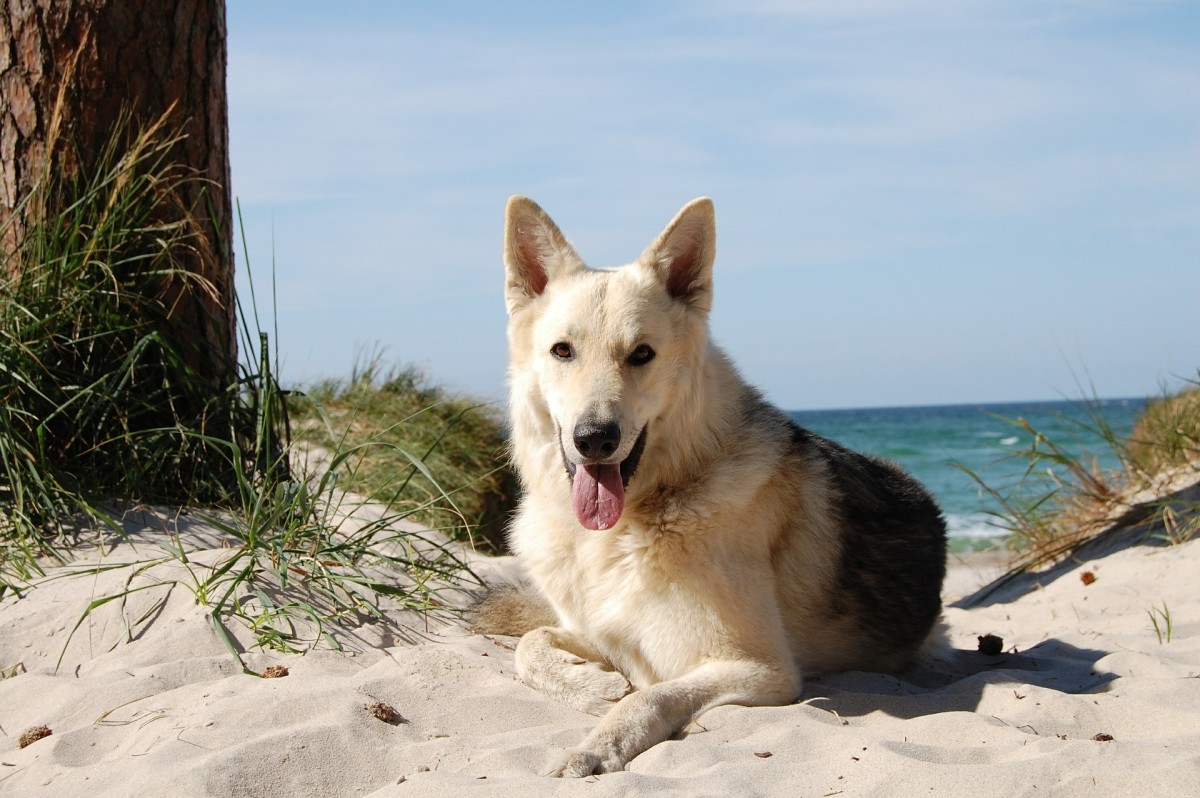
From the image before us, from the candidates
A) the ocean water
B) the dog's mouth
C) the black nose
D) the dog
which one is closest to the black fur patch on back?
the dog

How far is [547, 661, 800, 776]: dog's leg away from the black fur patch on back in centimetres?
68

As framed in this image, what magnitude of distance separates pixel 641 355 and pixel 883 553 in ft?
4.97

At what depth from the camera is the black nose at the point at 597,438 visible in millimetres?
3607

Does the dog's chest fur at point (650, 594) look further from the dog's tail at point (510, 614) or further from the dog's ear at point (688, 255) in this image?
the dog's ear at point (688, 255)

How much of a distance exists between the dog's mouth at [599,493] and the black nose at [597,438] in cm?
14

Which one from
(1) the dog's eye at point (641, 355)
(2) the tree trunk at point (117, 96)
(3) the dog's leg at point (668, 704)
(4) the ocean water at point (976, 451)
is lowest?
(4) the ocean water at point (976, 451)

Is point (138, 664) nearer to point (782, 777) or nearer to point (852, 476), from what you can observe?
point (782, 777)

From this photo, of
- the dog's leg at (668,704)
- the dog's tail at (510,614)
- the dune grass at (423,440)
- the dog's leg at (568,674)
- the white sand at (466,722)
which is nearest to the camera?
the white sand at (466,722)

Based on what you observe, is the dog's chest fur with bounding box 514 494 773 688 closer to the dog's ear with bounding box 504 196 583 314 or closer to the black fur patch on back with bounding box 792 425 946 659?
the black fur patch on back with bounding box 792 425 946 659

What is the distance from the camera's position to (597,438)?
3.62m

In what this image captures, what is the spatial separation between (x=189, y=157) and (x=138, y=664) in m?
3.16

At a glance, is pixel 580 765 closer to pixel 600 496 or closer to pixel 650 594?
pixel 650 594

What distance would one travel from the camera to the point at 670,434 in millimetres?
3988

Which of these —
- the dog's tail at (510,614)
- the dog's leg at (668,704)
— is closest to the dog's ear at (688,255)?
the dog's leg at (668,704)
